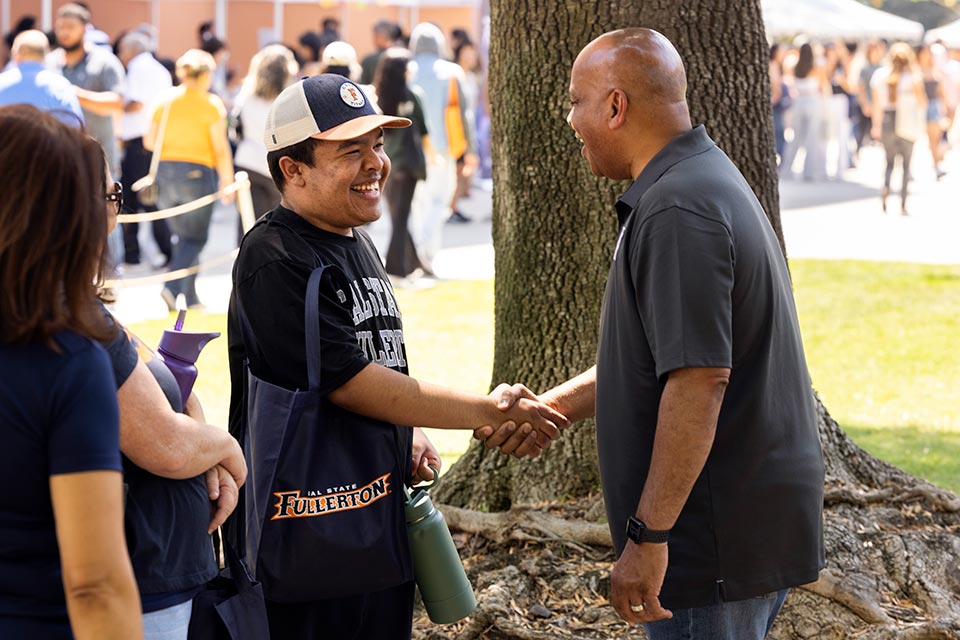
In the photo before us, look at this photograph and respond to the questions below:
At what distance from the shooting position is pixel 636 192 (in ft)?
9.22

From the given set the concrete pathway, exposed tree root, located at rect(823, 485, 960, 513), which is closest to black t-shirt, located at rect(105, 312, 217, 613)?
exposed tree root, located at rect(823, 485, 960, 513)

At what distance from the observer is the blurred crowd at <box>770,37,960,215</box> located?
58.4ft

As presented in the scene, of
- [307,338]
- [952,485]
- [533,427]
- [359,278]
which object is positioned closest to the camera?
[307,338]

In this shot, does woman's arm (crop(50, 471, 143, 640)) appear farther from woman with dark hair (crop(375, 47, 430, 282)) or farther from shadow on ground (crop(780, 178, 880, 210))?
shadow on ground (crop(780, 178, 880, 210))

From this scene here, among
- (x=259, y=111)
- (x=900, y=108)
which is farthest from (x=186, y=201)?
(x=900, y=108)

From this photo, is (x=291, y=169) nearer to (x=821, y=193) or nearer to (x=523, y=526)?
(x=523, y=526)

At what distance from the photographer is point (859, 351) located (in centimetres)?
1017

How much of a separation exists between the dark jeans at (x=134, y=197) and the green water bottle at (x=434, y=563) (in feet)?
34.8

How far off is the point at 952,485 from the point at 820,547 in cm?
408

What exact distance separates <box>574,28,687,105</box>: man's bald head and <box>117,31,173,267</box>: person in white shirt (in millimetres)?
10545

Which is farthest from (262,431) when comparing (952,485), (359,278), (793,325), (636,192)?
(952,485)

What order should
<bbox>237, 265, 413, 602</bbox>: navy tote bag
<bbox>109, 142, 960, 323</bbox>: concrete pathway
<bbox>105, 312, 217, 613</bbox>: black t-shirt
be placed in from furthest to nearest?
<bbox>109, 142, 960, 323</bbox>: concrete pathway
<bbox>237, 265, 413, 602</bbox>: navy tote bag
<bbox>105, 312, 217, 613</bbox>: black t-shirt

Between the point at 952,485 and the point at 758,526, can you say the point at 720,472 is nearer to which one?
the point at 758,526

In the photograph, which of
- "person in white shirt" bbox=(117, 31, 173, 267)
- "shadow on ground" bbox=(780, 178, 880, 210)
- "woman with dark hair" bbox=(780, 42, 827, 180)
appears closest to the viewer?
"person in white shirt" bbox=(117, 31, 173, 267)
